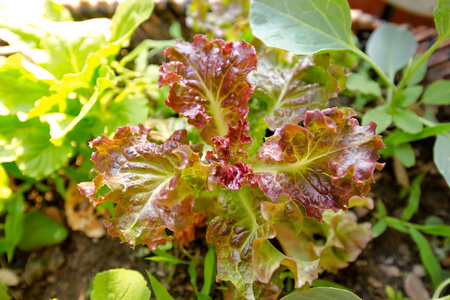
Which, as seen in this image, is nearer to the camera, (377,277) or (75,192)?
(377,277)

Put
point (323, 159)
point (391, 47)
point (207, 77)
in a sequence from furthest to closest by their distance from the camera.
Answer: point (391, 47), point (207, 77), point (323, 159)

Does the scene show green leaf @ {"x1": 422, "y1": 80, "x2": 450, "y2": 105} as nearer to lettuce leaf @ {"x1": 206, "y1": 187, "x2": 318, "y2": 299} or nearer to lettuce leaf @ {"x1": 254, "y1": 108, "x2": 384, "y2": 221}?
lettuce leaf @ {"x1": 254, "y1": 108, "x2": 384, "y2": 221}

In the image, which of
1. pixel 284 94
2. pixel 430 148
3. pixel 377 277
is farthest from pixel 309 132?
pixel 430 148

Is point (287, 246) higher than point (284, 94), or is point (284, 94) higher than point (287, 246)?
point (284, 94)

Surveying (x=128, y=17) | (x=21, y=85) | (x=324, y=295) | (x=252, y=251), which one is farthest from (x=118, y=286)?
(x=128, y=17)

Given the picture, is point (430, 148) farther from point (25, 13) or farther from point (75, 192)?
point (25, 13)

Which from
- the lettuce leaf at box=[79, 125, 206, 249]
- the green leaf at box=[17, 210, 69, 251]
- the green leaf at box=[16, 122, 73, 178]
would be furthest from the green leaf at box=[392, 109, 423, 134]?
the green leaf at box=[17, 210, 69, 251]

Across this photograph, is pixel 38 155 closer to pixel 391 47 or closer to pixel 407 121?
pixel 407 121
